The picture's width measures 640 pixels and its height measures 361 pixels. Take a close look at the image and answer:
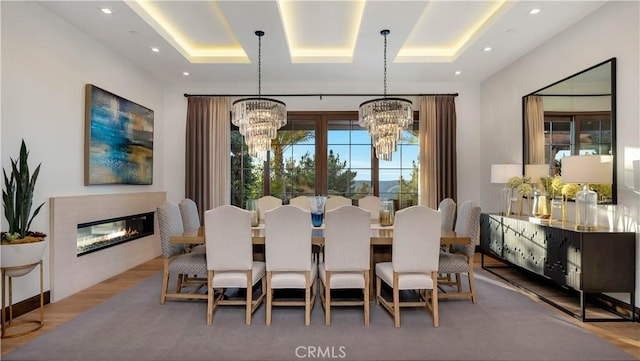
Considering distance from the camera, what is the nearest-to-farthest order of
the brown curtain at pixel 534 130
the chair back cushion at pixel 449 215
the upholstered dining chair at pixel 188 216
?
the upholstered dining chair at pixel 188 216, the chair back cushion at pixel 449 215, the brown curtain at pixel 534 130

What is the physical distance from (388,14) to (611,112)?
2.33 metres

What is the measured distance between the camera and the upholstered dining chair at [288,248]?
284 centimetres

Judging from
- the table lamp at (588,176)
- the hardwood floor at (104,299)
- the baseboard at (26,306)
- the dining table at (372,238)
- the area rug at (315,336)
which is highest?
the table lamp at (588,176)

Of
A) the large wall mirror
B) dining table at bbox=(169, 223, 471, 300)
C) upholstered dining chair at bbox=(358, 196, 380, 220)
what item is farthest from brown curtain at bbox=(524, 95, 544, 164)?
upholstered dining chair at bbox=(358, 196, 380, 220)

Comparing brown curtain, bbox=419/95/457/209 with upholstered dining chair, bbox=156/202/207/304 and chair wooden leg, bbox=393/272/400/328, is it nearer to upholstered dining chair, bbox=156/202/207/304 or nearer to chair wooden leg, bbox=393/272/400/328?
chair wooden leg, bbox=393/272/400/328

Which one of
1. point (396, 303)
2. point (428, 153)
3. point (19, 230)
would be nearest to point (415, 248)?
point (396, 303)

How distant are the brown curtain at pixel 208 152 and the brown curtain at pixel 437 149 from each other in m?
3.36

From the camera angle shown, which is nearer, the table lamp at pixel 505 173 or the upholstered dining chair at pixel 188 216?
the upholstered dining chair at pixel 188 216

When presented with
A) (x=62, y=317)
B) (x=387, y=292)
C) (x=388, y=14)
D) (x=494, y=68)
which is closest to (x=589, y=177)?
(x=387, y=292)

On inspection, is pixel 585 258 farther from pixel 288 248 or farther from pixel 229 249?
pixel 229 249

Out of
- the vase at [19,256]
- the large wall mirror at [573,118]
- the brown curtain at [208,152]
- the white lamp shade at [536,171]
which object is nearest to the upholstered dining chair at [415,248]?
the large wall mirror at [573,118]

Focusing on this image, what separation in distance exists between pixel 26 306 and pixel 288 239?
2516 mm

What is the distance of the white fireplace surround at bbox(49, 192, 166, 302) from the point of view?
11.5ft

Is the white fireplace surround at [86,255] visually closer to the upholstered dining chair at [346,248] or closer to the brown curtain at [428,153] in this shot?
the upholstered dining chair at [346,248]
